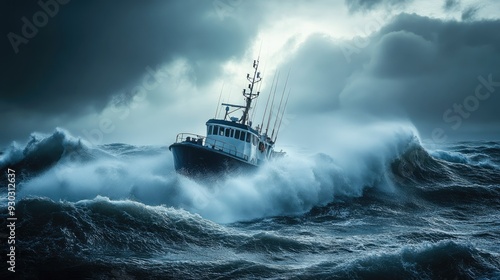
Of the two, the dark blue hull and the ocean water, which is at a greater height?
the dark blue hull

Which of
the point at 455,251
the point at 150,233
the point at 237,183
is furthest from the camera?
the point at 237,183

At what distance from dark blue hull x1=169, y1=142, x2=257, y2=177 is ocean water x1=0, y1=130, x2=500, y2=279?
1.86 ft

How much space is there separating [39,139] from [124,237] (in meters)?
24.7

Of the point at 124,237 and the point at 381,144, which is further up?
the point at 381,144

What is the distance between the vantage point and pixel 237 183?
57.0ft

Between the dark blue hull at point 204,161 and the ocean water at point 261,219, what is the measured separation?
1.86 ft

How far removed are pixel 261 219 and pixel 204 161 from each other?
15.3ft

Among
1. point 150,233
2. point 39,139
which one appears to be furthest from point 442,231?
point 39,139

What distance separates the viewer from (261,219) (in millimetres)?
15062

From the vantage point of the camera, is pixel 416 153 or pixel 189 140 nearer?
pixel 189 140

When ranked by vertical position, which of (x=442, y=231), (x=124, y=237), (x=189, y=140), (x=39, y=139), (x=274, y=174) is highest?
(x=39, y=139)

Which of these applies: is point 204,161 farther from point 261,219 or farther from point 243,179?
point 261,219

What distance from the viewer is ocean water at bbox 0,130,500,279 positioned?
771 centimetres

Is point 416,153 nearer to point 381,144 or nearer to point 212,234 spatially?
point 381,144
